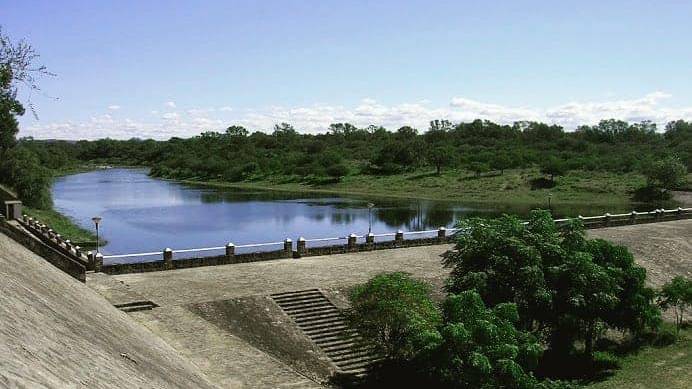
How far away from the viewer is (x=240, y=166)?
112562mm

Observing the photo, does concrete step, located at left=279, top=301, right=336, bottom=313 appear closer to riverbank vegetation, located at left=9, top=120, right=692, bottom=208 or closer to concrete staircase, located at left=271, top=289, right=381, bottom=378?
concrete staircase, located at left=271, top=289, right=381, bottom=378

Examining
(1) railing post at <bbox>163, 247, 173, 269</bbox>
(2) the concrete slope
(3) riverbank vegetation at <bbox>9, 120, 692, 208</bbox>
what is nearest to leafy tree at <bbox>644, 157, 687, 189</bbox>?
(3) riverbank vegetation at <bbox>9, 120, 692, 208</bbox>

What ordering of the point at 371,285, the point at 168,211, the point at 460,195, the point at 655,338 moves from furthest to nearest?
the point at 460,195, the point at 168,211, the point at 655,338, the point at 371,285

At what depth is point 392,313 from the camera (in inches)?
676

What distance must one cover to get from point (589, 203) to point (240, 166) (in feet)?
196

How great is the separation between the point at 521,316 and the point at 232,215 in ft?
149

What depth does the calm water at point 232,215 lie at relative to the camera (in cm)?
4856

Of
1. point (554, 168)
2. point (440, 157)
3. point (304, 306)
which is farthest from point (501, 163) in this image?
point (304, 306)

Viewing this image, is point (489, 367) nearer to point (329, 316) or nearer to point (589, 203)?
point (329, 316)

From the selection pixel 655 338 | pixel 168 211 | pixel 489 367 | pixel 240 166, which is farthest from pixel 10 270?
pixel 240 166

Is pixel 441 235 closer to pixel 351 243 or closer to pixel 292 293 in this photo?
pixel 351 243

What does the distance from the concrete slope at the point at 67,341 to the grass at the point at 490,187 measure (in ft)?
210

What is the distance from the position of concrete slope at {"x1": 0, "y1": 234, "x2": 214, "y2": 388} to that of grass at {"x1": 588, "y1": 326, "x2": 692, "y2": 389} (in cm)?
1351

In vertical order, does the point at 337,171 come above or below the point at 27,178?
below
